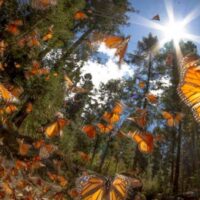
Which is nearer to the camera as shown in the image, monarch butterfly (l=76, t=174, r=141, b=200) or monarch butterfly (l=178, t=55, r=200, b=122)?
monarch butterfly (l=178, t=55, r=200, b=122)

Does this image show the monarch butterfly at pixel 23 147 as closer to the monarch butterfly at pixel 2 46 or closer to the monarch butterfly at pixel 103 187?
the monarch butterfly at pixel 2 46

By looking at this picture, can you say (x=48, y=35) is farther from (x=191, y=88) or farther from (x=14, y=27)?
(x=191, y=88)

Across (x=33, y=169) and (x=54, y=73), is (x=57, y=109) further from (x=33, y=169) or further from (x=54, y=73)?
(x=33, y=169)

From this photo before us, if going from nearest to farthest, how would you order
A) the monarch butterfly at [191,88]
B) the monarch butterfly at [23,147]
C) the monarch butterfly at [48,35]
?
the monarch butterfly at [191,88], the monarch butterfly at [48,35], the monarch butterfly at [23,147]

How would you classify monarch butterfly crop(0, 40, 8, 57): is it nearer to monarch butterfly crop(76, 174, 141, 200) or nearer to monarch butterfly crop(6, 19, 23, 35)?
monarch butterfly crop(6, 19, 23, 35)

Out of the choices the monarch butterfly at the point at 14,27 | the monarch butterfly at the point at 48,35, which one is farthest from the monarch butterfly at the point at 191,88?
the monarch butterfly at the point at 48,35

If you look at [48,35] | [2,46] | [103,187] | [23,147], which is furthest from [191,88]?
[23,147]

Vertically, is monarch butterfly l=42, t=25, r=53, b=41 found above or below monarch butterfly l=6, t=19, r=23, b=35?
above

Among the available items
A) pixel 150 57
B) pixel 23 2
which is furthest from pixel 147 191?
pixel 150 57

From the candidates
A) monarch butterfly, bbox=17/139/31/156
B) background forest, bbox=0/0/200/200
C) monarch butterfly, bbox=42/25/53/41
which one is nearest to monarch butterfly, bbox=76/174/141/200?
background forest, bbox=0/0/200/200
